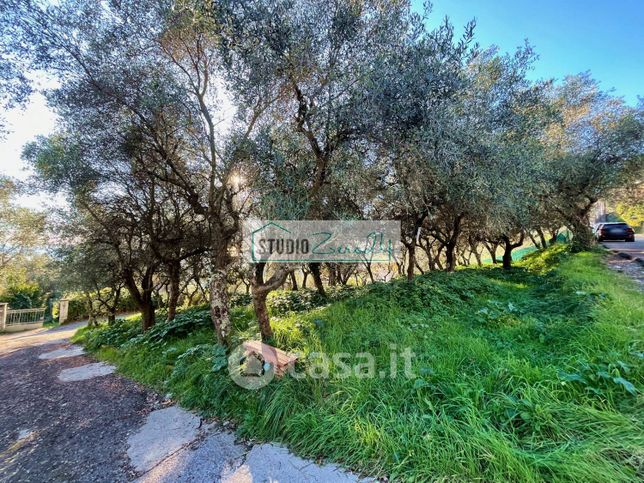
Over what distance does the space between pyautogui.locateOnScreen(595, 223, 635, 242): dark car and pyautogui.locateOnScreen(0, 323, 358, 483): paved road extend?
63.4 ft

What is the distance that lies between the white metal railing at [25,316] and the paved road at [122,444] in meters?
14.4

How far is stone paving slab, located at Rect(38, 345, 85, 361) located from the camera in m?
6.47

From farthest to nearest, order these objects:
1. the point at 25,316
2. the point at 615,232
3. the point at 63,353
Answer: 1. the point at 25,316
2. the point at 615,232
3. the point at 63,353

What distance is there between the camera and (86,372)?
4.93 m

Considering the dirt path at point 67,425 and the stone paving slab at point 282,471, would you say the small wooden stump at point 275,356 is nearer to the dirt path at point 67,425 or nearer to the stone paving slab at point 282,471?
the stone paving slab at point 282,471

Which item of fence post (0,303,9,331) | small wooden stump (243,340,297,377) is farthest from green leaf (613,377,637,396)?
fence post (0,303,9,331)

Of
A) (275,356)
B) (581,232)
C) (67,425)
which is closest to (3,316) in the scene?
(67,425)

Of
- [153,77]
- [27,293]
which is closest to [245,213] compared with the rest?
[153,77]

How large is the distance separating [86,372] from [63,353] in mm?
2960

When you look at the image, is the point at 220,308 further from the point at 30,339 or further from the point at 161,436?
the point at 30,339

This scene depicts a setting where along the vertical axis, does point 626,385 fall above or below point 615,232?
below

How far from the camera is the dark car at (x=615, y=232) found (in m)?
14.3

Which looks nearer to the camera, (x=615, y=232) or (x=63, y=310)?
(x=615, y=232)

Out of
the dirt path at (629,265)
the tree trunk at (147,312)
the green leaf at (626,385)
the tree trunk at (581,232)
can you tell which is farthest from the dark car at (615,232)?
the tree trunk at (147,312)
